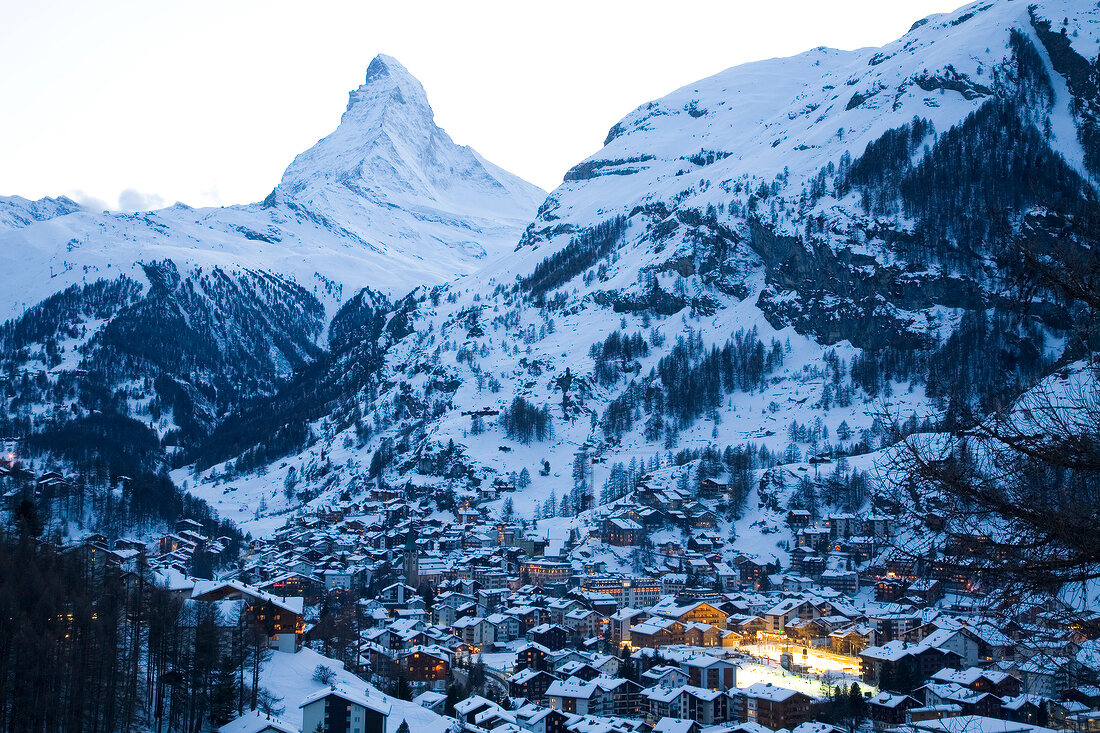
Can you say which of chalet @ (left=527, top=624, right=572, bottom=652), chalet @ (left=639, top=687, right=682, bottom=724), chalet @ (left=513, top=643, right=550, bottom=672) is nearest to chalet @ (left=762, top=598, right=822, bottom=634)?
chalet @ (left=527, top=624, right=572, bottom=652)

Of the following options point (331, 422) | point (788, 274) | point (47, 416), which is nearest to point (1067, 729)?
point (788, 274)

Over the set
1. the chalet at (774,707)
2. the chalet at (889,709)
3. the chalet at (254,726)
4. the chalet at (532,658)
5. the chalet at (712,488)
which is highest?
the chalet at (712,488)

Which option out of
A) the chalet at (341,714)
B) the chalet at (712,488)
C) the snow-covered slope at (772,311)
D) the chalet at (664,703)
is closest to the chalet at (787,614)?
the chalet at (664,703)

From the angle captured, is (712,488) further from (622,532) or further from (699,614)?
(699,614)

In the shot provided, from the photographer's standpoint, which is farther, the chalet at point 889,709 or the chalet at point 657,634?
the chalet at point 657,634

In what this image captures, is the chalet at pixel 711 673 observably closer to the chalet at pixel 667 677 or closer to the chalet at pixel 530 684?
the chalet at pixel 667 677

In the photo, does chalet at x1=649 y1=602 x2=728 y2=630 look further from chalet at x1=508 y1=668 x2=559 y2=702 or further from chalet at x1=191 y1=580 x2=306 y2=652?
chalet at x1=191 y1=580 x2=306 y2=652

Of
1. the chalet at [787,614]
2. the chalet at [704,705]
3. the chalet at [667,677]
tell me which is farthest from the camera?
the chalet at [787,614]

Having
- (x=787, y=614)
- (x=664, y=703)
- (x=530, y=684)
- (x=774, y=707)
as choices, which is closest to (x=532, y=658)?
(x=530, y=684)

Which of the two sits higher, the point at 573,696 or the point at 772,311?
the point at 772,311

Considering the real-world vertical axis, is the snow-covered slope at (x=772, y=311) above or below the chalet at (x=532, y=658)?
above
